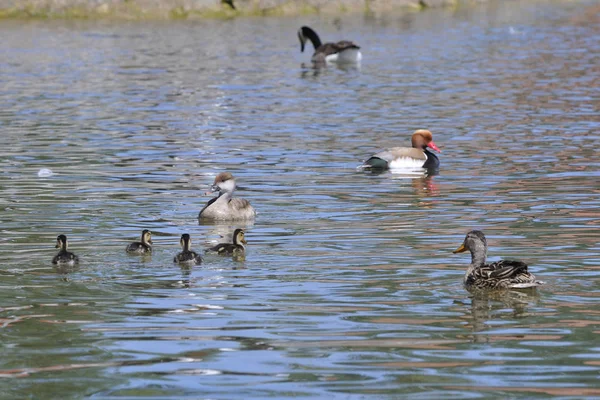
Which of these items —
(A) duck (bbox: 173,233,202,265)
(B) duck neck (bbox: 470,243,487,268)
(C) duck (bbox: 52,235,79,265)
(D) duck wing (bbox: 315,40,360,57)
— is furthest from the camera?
(D) duck wing (bbox: 315,40,360,57)

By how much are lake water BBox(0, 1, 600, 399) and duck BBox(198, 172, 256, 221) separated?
28 centimetres

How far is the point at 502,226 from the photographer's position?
701 inches

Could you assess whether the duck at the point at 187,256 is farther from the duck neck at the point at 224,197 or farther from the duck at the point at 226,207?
the duck neck at the point at 224,197

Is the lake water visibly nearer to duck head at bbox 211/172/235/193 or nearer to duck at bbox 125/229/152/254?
duck at bbox 125/229/152/254

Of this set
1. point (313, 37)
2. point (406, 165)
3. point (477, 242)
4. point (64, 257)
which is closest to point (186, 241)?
point (64, 257)

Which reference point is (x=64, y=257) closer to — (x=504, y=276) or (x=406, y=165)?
(x=504, y=276)

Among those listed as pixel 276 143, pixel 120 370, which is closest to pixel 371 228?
pixel 120 370

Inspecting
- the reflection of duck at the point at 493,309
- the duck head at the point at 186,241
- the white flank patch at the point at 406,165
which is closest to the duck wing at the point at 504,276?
the reflection of duck at the point at 493,309

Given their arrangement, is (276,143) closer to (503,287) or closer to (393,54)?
(503,287)

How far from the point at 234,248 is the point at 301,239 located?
1.50m

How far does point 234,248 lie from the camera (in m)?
15.8

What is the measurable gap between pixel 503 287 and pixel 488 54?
1747 inches

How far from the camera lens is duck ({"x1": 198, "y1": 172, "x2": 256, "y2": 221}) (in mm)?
18703

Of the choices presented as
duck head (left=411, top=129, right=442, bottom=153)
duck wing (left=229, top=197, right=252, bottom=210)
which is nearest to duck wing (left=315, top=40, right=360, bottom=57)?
duck head (left=411, top=129, right=442, bottom=153)
